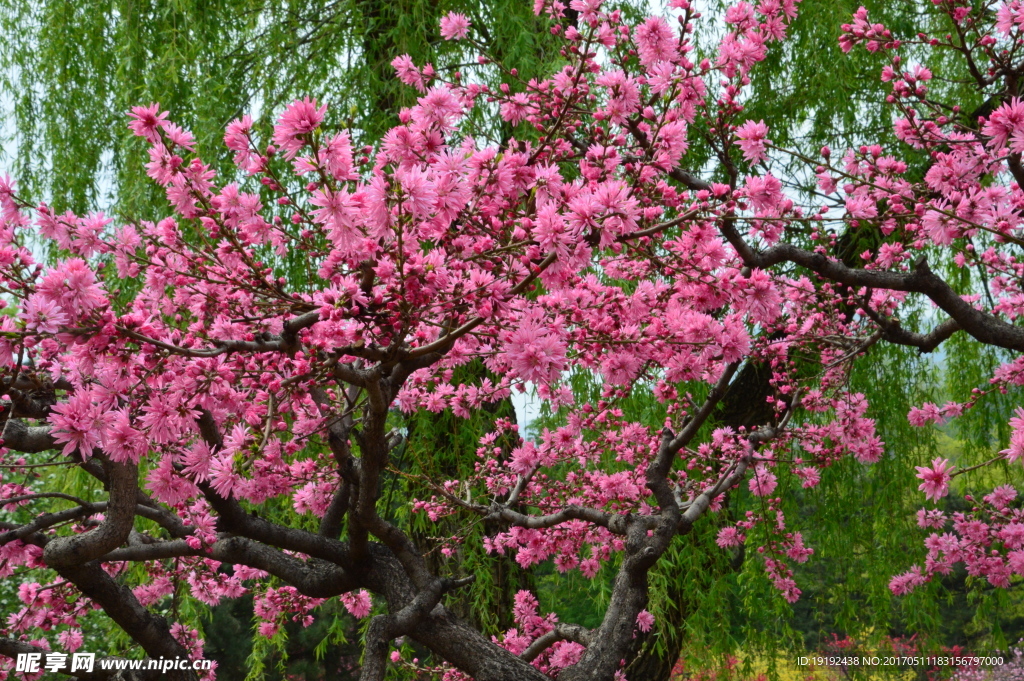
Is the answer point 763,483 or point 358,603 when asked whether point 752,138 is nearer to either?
point 763,483

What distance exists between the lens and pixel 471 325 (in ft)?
5.37

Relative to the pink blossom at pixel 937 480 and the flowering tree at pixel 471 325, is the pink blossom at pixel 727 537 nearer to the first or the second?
the flowering tree at pixel 471 325

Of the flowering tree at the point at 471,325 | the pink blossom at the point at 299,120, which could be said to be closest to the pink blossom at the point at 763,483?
the flowering tree at the point at 471,325

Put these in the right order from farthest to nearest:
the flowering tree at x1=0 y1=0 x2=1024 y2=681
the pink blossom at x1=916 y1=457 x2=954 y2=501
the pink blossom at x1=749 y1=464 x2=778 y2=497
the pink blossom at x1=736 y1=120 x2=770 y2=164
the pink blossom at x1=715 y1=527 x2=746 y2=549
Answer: the pink blossom at x1=715 y1=527 x2=746 y2=549
the pink blossom at x1=749 y1=464 x2=778 y2=497
the pink blossom at x1=916 y1=457 x2=954 y2=501
the pink blossom at x1=736 y1=120 x2=770 y2=164
the flowering tree at x1=0 y1=0 x2=1024 y2=681

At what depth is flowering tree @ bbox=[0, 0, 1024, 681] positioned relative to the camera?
63.1 inches

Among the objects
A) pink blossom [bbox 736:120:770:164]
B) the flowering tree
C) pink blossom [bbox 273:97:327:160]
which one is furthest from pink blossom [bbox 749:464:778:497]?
pink blossom [bbox 273:97:327:160]

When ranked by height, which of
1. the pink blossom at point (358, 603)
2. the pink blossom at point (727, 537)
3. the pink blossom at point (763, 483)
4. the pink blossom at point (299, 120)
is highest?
the pink blossom at point (299, 120)

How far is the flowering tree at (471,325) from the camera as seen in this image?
1604 millimetres

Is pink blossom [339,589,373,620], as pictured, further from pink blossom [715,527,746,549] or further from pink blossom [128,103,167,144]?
pink blossom [128,103,167,144]

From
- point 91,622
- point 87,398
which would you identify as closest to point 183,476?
point 87,398

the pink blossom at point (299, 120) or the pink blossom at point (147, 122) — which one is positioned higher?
the pink blossom at point (147, 122)

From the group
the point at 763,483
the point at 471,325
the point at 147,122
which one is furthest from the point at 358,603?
the point at 147,122

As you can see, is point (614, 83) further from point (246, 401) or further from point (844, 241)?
point (844, 241)

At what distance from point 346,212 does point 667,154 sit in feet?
3.10
